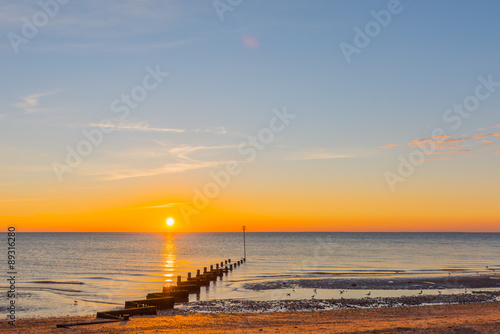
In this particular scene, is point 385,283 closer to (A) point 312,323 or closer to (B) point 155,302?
(A) point 312,323

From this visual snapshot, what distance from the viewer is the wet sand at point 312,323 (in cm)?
1950

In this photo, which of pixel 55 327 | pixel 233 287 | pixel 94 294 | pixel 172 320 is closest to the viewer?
pixel 55 327

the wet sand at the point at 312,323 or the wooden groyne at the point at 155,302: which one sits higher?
the wooden groyne at the point at 155,302

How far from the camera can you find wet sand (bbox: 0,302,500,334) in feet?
64.0

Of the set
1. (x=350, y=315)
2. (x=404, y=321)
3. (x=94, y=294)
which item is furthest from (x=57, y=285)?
(x=404, y=321)

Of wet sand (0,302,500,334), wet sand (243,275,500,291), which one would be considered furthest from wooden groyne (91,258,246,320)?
wet sand (243,275,500,291)

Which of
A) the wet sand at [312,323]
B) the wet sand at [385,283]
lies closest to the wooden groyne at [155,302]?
the wet sand at [312,323]

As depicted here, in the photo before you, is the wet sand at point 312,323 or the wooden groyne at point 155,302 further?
the wooden groyne at point 155,302

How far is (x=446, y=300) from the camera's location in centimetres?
3130

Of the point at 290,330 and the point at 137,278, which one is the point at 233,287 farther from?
the point at 290,330

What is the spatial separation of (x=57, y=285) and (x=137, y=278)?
995cm

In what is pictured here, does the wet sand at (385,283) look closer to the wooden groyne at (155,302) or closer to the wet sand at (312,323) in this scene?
the wooden groyne at (155,302)

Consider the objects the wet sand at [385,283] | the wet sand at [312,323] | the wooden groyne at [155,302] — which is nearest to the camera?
the wet sand at [312,323]

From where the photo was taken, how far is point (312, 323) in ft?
70.2
